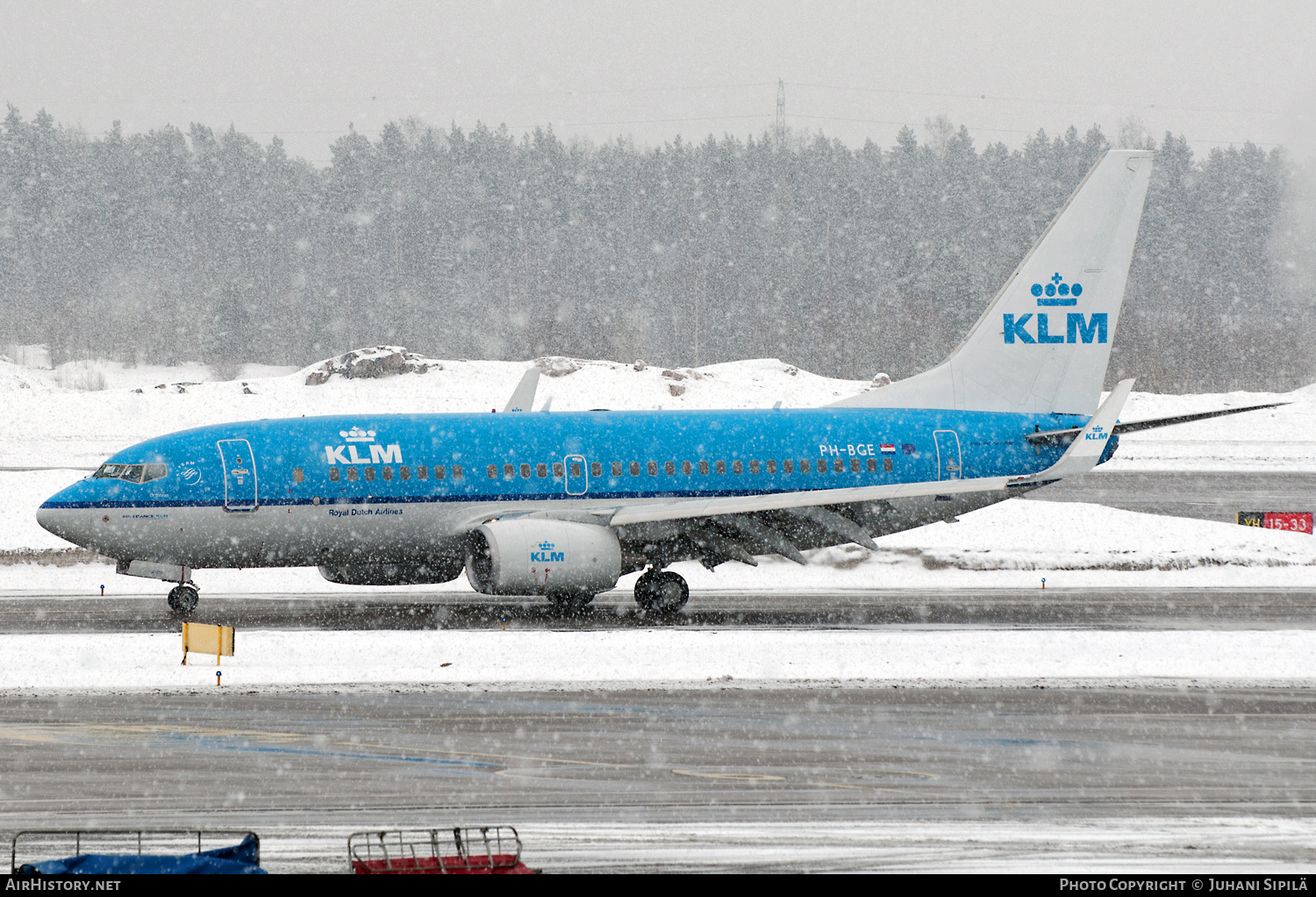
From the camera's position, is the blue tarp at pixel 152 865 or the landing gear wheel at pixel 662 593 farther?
the landing gear wheel at pixel 662 593

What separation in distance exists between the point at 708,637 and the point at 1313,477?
1606 inches

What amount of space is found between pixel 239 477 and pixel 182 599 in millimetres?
2665

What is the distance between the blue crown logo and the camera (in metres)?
31.8

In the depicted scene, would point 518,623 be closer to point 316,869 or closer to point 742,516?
point 742,516

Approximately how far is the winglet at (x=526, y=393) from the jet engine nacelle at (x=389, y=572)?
4.71m

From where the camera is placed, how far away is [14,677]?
1980cm

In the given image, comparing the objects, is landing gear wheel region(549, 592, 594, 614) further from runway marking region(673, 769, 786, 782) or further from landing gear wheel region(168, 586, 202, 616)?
runway marking region(673, 769, 786, 782)

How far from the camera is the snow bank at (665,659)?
64.2ft

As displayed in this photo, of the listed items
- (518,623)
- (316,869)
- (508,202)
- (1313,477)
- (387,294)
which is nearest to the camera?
(316,869)

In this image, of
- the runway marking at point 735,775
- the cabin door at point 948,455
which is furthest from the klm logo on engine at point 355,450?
the runway marking at point 735,775

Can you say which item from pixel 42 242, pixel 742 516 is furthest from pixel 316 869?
pixel 42 242

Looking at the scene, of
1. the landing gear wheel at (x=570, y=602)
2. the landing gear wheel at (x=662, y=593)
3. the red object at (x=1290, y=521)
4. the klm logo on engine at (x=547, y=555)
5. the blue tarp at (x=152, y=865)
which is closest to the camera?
the blue tarp at (x=152, y=865)

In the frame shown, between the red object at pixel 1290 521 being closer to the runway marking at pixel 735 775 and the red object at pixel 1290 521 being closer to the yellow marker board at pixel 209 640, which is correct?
the runway marking at pixel 735 775

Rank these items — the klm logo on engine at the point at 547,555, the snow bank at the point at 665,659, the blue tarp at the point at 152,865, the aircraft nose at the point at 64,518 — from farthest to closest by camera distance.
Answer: the klm logo on engine at the point at 547,555, the aircraft nose at the point at 64,518, the snow bank at the point at 665,659, the blue tarp at the point at 152,865
